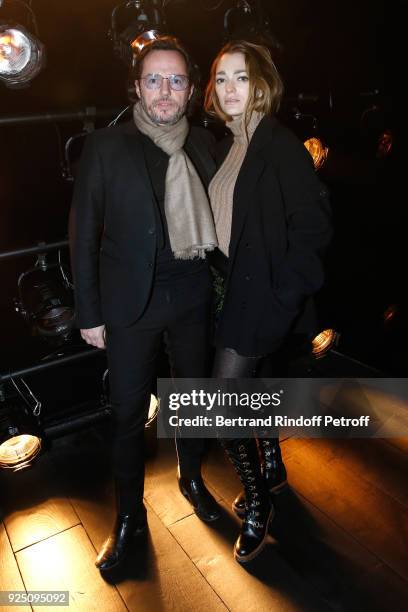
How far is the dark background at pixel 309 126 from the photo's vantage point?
2398mm

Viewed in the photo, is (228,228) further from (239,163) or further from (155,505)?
(155,505)

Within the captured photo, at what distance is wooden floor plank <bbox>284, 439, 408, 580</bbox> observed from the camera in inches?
78.3

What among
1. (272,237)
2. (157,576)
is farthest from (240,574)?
(272,237)

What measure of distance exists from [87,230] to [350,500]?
170 centimetres

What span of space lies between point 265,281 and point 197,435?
2.66 feet

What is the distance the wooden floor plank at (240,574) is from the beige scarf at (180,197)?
1213mm

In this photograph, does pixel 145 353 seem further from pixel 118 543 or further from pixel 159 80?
pixel 159 80

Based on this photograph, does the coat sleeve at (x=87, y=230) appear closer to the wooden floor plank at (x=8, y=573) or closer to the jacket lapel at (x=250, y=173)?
the jacket lapel at (x=250, y=173)

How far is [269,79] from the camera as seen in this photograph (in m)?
1.70

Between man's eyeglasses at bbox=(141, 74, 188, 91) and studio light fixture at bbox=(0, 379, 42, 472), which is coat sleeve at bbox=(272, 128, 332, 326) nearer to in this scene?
man's eyeglasses at bbox=(141, 74, 188, 91)

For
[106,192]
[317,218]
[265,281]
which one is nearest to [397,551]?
[265,281]

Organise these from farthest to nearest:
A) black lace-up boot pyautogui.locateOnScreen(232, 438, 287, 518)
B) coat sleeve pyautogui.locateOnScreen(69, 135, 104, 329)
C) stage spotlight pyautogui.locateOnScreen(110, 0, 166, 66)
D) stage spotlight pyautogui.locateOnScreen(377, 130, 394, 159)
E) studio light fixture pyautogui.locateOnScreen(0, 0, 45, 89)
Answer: stage spotlight pyautogui.locateOnScreen(377, 130, 394, 159) < black lace-up boot pyautogui.locateOnScreen(232, 438, 287, 518) < stage spotlight pyautogui.locateOnScreen(110, 0, 166, 66) < studio light fixture pyautogui.locateOnScreen(0, 0, 45, 89) < coat sleeve pyautogui.locateOnScreen(69, 135, 104, 329)

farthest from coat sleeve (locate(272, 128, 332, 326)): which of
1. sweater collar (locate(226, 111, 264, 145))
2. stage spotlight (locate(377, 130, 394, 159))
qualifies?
stage spotlight (locate(377, 130, 394, 159))

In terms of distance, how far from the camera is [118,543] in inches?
77.1
